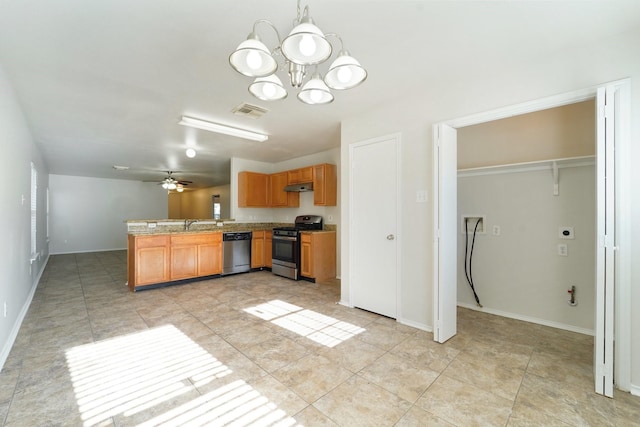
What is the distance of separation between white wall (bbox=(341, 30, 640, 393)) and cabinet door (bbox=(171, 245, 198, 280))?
2958mm

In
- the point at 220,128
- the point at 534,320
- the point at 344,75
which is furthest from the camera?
the point at 220,128

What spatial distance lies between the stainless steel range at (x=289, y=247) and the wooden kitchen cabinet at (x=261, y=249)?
1.53 feet

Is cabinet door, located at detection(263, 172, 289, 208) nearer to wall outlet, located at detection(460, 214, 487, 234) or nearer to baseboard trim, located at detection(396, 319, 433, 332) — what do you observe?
wall outlet, located at detection(460, 214, 487, 234)

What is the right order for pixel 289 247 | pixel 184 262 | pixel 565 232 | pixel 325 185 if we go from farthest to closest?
1. pixel 289 247
2. pixel 325 185
3. pixel 184 262
4. pixel 565 232

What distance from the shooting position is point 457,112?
2.69 metres

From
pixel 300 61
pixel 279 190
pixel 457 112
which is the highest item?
pixel 457 112

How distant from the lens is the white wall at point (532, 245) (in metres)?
2.86

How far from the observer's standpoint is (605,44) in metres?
2.03

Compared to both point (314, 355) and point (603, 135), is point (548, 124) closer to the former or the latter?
point (603, 135)

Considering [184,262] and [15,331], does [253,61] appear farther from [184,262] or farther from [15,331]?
[184,262]

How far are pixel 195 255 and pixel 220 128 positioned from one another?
247cm

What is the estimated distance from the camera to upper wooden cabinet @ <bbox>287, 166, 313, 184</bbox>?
18.1ft

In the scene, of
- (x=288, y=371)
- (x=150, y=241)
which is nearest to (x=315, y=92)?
(x=288, y=371)

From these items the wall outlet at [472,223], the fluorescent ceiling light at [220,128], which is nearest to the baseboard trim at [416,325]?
the wall outlet at [472,223]
